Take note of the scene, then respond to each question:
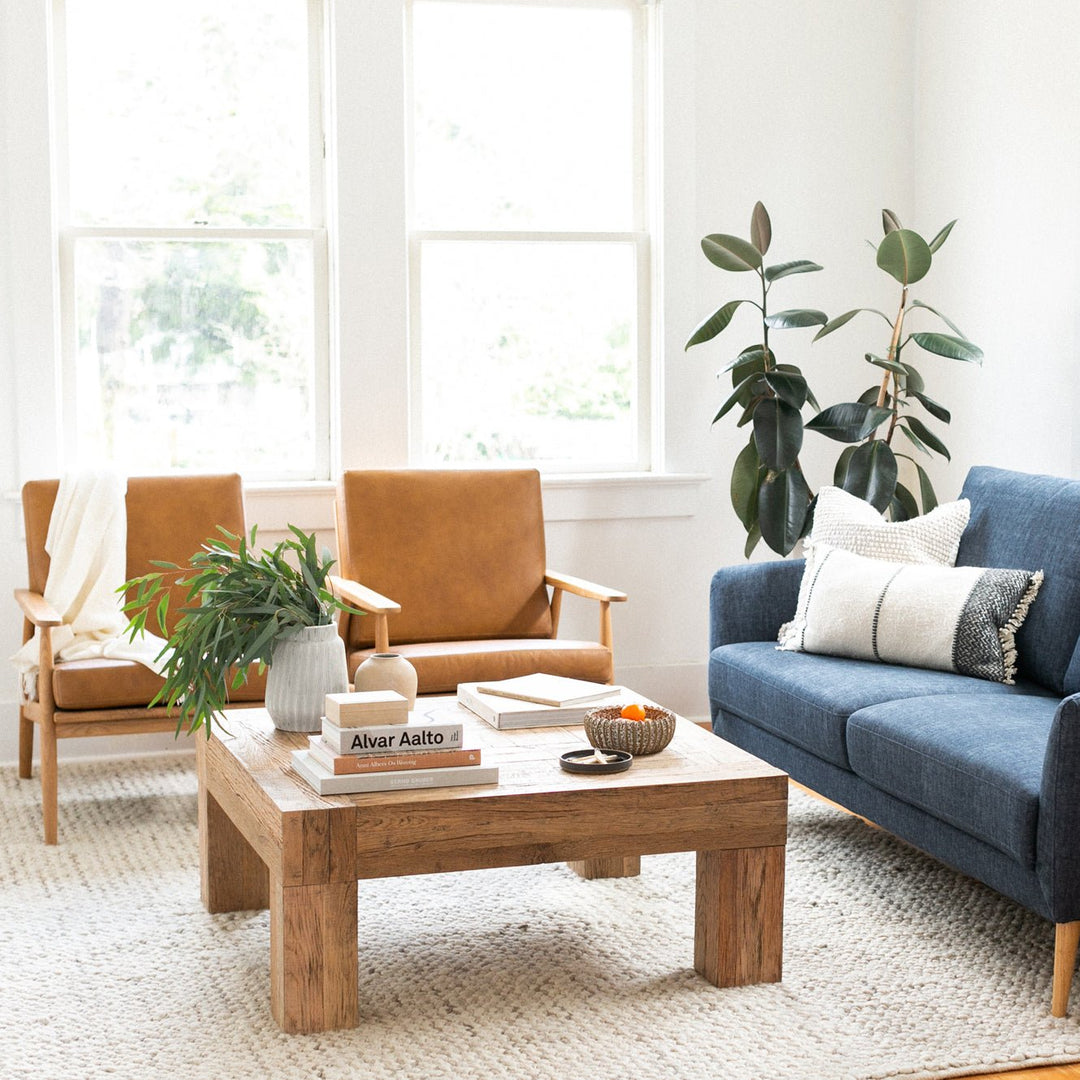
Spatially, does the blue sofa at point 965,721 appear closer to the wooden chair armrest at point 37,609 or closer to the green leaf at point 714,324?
the green leaf at point 714,324

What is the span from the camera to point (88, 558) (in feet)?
13.0

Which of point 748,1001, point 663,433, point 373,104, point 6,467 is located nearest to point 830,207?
point 663,433

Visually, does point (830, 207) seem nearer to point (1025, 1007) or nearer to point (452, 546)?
point (452, 546)

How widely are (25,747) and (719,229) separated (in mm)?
2817

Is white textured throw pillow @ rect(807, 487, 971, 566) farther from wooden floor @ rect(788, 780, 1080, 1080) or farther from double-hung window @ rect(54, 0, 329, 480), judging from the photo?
double-hung window @ rect(54, 0, 329, 480)

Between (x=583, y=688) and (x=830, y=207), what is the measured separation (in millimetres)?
2585

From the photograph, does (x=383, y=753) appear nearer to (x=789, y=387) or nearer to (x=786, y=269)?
(x=789, y=387)

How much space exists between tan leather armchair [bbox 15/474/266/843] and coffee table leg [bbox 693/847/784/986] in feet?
4.79

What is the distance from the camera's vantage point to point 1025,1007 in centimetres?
251

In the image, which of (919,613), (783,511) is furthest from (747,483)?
(919,613)

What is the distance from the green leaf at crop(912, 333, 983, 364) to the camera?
4012 mm

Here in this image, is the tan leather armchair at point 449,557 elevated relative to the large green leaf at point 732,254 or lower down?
lower down

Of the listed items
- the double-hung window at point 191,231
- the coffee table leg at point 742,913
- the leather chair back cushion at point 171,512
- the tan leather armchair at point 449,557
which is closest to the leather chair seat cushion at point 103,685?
the leather chair back cushion at point 171,512

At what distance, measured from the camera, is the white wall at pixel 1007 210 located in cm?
418
